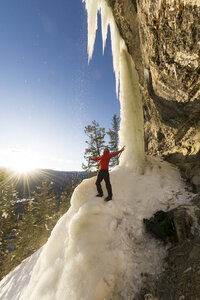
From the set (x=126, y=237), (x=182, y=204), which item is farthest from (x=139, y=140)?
(x=126, y=237)

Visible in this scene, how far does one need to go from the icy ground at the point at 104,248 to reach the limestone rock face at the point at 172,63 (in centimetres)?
222

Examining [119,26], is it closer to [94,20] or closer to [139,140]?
[94,20]

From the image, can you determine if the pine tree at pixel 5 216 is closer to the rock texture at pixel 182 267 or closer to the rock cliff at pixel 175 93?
the rock cliff at pixel 175 93

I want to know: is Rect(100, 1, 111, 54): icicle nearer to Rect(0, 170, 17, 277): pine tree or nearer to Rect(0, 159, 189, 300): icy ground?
Rect(0, 159, 189, 300): icy ground

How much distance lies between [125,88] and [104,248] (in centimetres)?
766

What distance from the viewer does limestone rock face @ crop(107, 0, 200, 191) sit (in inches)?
161

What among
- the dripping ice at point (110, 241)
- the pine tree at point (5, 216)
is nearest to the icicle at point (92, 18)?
the dripping ice at point (110, 241)

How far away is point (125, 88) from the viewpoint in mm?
8102

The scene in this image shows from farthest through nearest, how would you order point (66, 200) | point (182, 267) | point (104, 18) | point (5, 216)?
point (66, 200)
point (5, 216)
point (104, 18)
point (182, 267)

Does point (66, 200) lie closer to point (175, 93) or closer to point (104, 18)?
point (175, 93)

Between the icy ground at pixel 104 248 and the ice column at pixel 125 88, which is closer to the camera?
the icy ground at pixel 104 248

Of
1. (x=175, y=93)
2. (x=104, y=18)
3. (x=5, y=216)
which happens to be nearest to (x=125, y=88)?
(x=175, y=93)

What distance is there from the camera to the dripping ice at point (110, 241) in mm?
2906

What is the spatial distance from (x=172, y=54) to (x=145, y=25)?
209 centimetres
